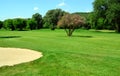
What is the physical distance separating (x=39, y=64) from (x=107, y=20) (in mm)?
51351

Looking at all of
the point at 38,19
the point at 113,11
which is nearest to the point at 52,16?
the point at 38,19

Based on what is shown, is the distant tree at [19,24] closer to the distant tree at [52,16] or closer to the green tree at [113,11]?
the distant tree at [52,16]

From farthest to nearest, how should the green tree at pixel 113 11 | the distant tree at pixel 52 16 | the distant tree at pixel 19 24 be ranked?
the distant tree at pixel 52 16 → the distant tree at pixel 19 24 → the green tree at pixel 113 11

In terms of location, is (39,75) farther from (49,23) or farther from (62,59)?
(49,23)

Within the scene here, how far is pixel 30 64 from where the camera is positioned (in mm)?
11227

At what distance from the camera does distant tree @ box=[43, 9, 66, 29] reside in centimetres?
9819

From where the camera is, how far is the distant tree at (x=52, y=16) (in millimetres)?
98188

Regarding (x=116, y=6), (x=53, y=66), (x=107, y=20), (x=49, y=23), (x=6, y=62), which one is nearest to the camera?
(x=53, y=66)

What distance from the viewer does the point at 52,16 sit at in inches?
3905

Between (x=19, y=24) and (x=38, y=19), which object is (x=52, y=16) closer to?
(x=38, y=19)

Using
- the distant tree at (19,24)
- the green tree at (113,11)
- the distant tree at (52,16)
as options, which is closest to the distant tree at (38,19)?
the distant tree at (52,16)

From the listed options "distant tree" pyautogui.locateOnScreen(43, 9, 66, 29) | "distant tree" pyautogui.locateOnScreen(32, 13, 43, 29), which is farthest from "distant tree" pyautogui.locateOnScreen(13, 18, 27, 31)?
"distant tree" pyautogui.locateOnScreen(32, 13, 43, 29)

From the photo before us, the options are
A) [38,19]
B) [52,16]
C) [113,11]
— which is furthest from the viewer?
[38,19]

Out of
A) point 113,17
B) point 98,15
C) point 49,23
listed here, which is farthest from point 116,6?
point 49,23
